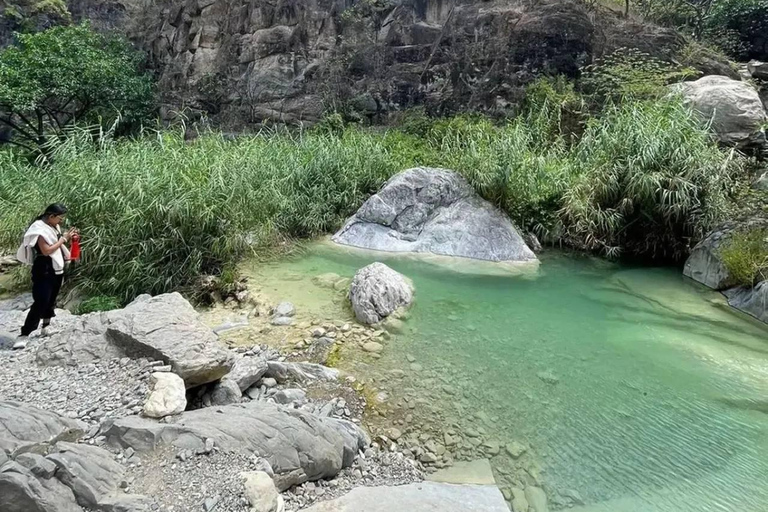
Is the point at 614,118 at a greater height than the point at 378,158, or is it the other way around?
the point at 614,118

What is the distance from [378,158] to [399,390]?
18.5 ft

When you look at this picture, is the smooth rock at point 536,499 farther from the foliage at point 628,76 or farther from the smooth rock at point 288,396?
the foliage at point 628,76

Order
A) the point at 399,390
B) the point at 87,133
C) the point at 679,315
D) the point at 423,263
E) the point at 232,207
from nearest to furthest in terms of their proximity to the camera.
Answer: the point at 399,390, the point at 679,315, the point at 232,207, the point at 87,133, the point at 423,263

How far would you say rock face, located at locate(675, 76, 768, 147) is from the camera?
7.99 m

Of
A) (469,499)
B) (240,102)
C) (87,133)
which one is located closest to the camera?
(469,499)

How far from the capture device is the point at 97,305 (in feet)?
15.5

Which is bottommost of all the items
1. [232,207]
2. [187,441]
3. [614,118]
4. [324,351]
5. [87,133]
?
[324,351]

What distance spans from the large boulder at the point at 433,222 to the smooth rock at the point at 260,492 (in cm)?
524

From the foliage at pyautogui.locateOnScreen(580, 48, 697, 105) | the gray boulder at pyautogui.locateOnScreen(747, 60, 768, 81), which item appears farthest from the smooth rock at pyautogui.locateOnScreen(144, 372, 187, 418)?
the gray boulder at pyautogui.locateOnScreen(747, 60, 768, 81)

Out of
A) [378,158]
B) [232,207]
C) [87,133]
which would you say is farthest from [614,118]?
[87,133]

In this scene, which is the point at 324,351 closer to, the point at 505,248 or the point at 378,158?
the point at 505,248

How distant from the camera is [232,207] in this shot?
5.85 metres

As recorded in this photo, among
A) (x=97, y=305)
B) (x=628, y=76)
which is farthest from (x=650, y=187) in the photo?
(x=97, y=305)

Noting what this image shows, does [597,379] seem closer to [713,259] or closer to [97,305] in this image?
[713,259]
